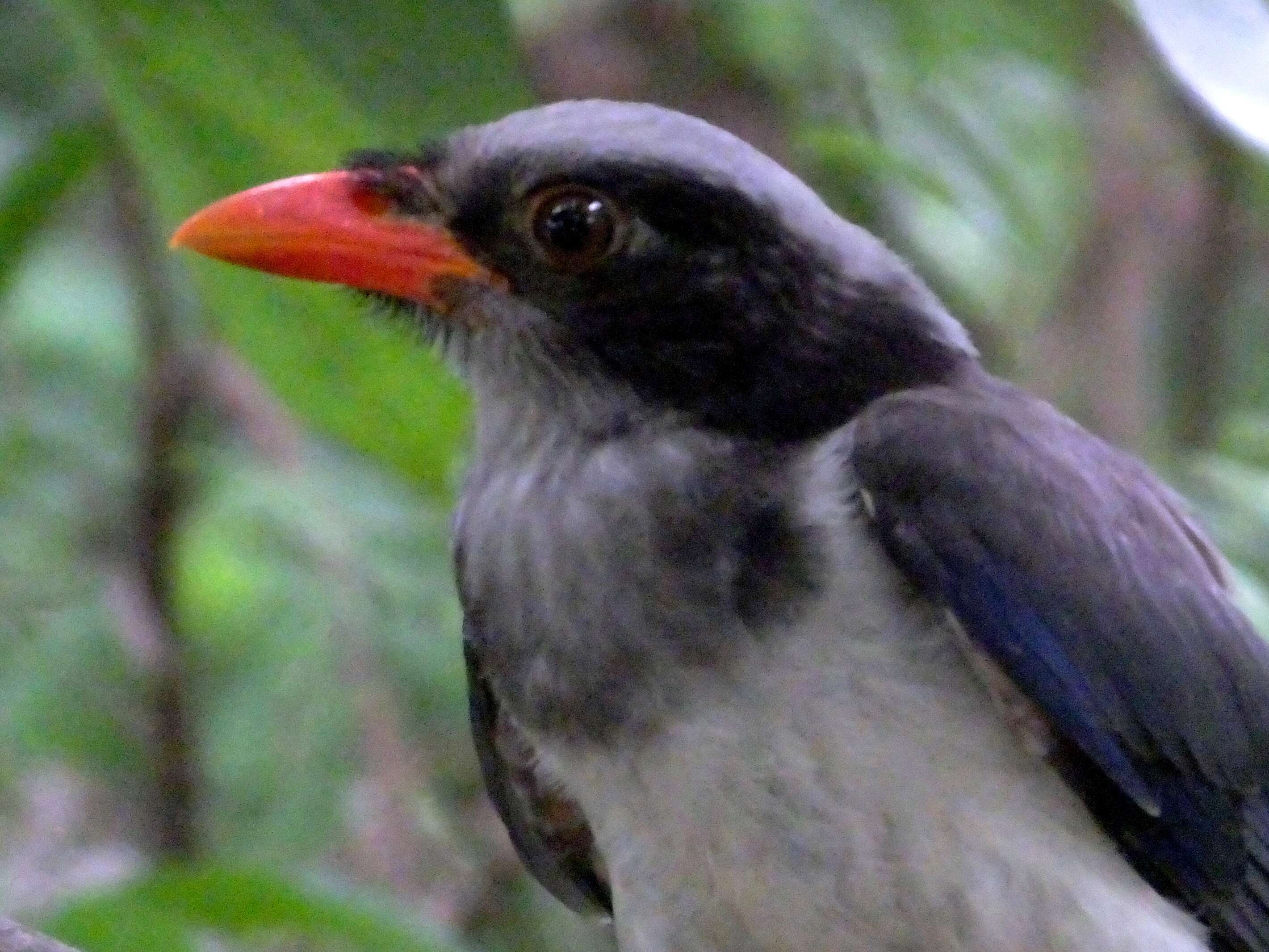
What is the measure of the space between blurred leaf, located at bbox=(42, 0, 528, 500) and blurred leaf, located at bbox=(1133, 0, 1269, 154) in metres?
0.85

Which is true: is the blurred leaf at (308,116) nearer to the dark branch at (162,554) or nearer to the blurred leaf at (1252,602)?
the dark branch at (162,554)

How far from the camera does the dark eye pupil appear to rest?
2.34 m

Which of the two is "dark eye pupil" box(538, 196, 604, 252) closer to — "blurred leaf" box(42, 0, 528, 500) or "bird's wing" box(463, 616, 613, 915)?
"blurred leaf" box(42, 0, 528, 500)

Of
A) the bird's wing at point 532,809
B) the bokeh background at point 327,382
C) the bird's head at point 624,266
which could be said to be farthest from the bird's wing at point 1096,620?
the bird's wing at point 532,809

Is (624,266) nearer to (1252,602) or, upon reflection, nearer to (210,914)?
(1252,602)

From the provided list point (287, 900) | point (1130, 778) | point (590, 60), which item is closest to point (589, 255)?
point (1130, 778)

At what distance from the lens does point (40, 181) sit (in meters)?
3.38

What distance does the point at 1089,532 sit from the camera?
93.7 inches

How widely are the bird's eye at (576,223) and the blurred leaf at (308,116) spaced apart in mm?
304

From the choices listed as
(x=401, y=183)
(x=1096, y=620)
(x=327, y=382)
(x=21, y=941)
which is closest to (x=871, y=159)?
(x=327, y=382)

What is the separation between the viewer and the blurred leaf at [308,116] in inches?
104

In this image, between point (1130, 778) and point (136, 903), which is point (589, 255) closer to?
point (1130, 778)

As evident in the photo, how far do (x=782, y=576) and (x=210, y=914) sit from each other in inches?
48.7

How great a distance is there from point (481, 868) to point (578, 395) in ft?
5.89
